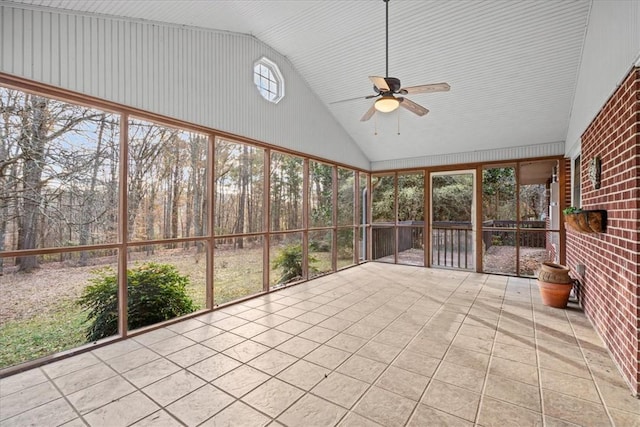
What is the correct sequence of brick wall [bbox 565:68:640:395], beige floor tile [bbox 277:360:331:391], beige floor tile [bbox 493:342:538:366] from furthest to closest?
beige floor tile [bbox 493:342:538:366], beige floor tile [bbox 277:360:331:391], brick wall [bbox 565:68:640:395]

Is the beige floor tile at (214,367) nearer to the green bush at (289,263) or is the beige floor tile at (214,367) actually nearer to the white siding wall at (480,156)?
the green bush at (289,263)

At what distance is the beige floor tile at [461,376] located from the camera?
227 centimetres

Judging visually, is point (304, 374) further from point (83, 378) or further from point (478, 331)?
point (478, 331)

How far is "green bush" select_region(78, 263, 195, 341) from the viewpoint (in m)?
3.29

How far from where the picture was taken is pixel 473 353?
2.78m

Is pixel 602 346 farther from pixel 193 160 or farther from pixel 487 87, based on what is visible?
pixel 193 160

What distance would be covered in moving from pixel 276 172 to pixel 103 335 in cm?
403

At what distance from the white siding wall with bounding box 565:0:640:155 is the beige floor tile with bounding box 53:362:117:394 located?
15.5ft

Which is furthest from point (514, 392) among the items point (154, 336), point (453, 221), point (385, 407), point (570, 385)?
→ point (453, 221)

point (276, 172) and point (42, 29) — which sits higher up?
point (42, 29)

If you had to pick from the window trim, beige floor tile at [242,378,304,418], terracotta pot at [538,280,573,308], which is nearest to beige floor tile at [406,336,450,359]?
beige floor tile at [242,378,304,418]

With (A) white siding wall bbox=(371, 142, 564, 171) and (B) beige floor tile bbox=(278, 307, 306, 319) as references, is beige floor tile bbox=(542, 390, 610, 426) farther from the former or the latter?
(A) white siding wall bbox=(371, 142, 564, 171)

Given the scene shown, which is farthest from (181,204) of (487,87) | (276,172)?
(487,87)

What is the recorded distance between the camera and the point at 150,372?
2.46 m
